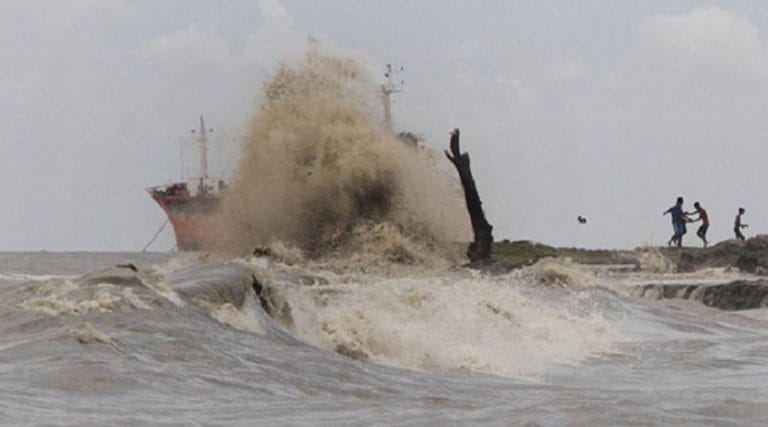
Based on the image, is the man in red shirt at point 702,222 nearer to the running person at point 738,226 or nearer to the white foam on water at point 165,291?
the running person at point 738,226

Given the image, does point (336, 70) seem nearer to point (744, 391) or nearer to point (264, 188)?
point (264, 188)

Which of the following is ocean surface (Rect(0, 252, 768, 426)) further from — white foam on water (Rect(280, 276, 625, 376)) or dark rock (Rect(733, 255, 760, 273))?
dark rock (Rect(733, 255, 760, 273))

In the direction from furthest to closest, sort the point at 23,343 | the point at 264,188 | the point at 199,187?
the point at 199,187, the point at 264,188, the point at 23,343

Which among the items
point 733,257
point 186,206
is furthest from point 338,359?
point 186,206

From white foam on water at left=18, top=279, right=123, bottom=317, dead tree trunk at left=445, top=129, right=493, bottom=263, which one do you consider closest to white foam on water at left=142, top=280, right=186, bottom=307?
white foam on water at left=18, top=279, right=123, bottom=317

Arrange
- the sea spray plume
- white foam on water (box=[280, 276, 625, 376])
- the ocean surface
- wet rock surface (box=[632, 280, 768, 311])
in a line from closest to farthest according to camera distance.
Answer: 1. the ocean surface
2. white foam on water (box=[280, 276, 625, 376])
3. wet rock surface (box=[632, 280, 768, 311])
4. the sea spray plume

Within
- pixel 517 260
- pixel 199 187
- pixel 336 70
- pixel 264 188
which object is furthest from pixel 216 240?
pixel 199 187

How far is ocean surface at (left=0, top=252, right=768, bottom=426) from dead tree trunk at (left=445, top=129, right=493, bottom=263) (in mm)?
11528

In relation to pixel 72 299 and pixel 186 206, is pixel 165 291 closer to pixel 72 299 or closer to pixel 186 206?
pixel 72 299

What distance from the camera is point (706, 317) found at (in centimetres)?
1905

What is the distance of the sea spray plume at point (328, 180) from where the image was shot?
106 ft

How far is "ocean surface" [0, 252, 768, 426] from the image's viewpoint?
7.09m

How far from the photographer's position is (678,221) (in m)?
32.3

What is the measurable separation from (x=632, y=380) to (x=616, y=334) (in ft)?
19.1
